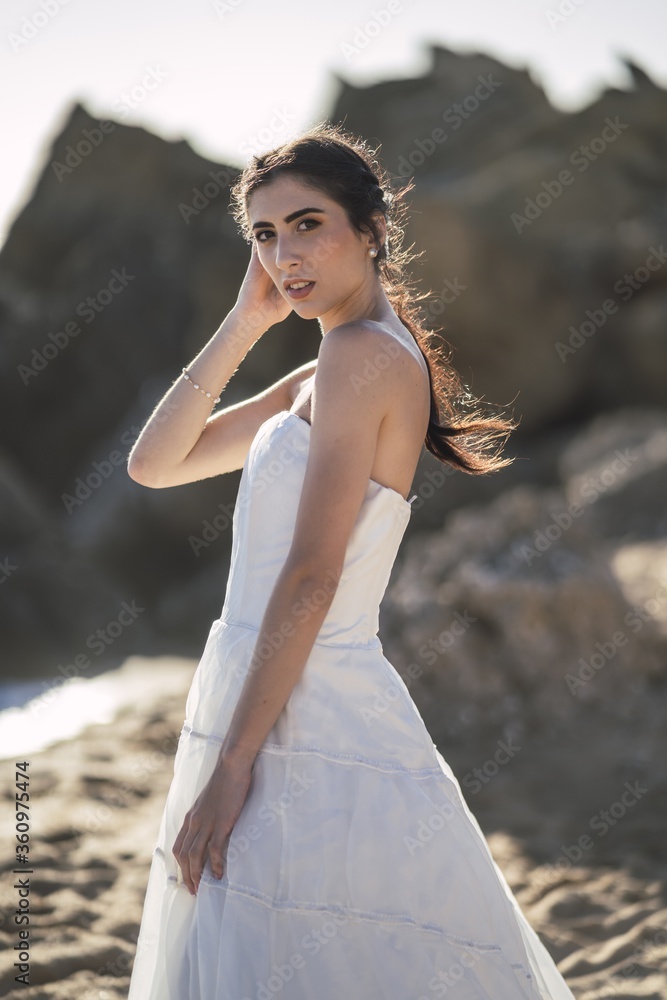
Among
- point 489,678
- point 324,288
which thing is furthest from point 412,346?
point 489,678

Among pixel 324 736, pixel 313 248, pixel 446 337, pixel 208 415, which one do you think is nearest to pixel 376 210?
pixel 313 248

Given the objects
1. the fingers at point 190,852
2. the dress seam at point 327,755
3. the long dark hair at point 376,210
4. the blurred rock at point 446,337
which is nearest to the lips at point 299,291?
the long dark hair at point 376,210

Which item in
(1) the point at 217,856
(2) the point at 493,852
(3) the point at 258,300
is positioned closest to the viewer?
(1) the point at 217,856

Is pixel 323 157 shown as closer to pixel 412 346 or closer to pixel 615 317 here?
pixel 412 346

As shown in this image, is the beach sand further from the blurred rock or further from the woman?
the woman

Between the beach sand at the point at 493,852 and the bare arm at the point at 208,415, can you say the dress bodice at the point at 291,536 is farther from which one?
the beach sand at the point at 493,852

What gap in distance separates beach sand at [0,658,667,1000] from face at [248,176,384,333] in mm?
2172

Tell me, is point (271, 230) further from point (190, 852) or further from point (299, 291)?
point (190, 852)

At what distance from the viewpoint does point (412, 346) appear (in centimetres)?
167

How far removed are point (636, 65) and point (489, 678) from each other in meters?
12.6

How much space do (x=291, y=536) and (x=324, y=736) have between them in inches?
12.8

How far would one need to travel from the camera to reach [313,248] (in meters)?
1.69

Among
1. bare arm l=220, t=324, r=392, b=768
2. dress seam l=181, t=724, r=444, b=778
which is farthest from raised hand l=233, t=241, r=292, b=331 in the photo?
dress seam l=181, t=724, r=444, b=778

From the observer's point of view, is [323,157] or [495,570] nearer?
[323,157]
